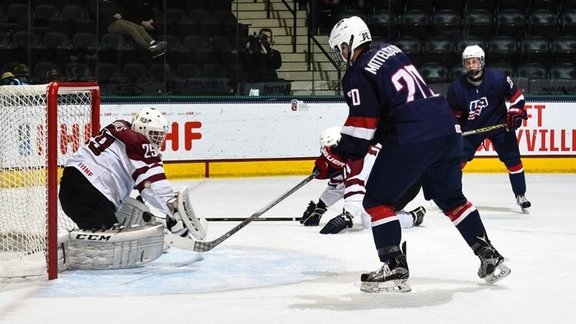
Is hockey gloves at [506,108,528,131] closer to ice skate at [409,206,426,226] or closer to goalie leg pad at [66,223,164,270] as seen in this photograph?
ice skate at [409,206,426,226]

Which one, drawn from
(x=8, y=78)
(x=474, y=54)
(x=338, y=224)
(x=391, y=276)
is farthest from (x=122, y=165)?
(x=8, y=78)

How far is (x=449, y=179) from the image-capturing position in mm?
4516

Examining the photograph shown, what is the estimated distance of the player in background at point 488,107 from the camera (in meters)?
7.63

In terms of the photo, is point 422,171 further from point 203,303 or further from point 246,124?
point 246,124

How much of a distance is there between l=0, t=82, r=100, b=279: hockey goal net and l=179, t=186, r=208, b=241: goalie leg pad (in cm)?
59

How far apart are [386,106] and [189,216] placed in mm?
1284

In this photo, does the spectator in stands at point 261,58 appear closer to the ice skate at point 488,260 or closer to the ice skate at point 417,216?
the ice skate at point 417,216

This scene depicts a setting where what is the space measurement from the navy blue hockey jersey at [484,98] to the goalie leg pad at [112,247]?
3306 mm

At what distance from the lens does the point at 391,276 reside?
441 centimetres

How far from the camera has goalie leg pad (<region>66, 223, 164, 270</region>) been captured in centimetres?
497

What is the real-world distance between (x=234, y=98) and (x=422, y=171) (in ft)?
19.2

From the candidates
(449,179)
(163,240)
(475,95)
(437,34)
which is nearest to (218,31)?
(437,34)

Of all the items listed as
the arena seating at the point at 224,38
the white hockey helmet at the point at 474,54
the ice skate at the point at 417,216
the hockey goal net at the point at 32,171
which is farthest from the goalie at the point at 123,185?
the arena seating at the point at 224,38

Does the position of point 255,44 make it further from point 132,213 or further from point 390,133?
point 390,133
